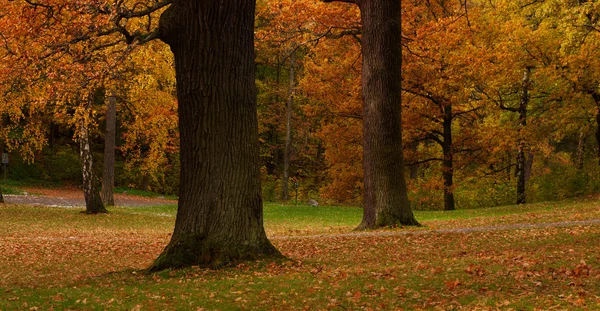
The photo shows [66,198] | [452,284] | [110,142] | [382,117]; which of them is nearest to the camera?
[452,284]

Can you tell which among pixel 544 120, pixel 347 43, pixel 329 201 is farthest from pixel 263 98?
pixel 544 120

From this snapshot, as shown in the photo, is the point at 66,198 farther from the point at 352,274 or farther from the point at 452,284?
the point at 452,284

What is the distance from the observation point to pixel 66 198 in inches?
1363

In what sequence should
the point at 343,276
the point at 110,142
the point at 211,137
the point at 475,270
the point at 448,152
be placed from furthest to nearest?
the point at 448,152 < the point at 110,142 < the point at 211,137 < the point at 343,276 < the point at 475,270

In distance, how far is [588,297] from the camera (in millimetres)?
6449

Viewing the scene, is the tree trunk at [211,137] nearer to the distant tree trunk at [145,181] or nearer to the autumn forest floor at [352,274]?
the autumn forest floor at [352,274]

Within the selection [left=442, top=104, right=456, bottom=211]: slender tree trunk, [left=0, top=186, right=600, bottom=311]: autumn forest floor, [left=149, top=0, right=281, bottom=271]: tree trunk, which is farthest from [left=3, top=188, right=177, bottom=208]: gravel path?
[left=149, top=0, right=281, bottom=271]: tree trunk

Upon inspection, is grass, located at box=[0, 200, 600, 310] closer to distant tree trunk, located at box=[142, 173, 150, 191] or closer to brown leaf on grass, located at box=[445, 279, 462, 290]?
brown leaf on grass, located at box=[445, 279, 462, 290]

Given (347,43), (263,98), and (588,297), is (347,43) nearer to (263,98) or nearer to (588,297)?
(263,98)

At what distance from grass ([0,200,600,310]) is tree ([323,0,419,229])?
3.29 ft

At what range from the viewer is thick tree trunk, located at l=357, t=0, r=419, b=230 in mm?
15409

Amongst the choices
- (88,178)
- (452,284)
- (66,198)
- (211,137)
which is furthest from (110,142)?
(452,284)

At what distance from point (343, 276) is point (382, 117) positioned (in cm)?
769

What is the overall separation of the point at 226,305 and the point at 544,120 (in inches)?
898
